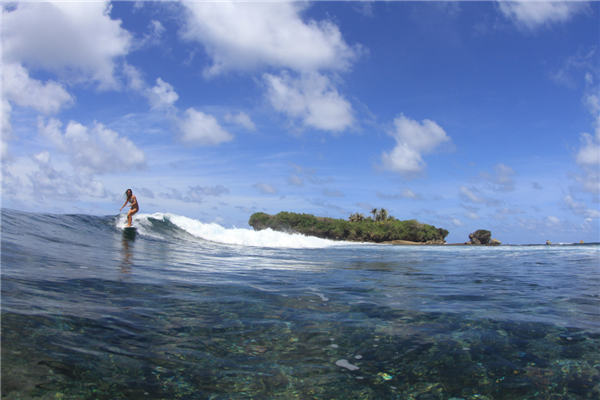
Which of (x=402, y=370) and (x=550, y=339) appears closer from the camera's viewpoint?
(x=402, y=370)

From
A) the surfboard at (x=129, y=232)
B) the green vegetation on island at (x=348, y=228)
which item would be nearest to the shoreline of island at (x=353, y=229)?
the green vegetation on island at (x=348, y=228)

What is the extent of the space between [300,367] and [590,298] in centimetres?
631

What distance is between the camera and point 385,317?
17.4ft

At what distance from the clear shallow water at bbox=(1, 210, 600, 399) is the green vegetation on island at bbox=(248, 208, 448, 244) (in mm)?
61918

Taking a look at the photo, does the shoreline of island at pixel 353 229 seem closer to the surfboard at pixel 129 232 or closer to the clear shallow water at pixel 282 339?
the surfboard at pixel 129 232

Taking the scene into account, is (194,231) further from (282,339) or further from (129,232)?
(282,339)

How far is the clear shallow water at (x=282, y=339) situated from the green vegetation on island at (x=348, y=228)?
203 feet

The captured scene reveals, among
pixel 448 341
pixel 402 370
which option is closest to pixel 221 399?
pixel 402 370

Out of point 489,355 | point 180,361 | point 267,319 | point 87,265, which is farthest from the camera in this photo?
point 87,265

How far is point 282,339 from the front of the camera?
Result: 14.2 ft

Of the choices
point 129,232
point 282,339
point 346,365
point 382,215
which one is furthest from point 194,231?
point 382,215

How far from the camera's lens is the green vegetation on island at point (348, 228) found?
69375mm

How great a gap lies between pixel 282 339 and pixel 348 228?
218ft

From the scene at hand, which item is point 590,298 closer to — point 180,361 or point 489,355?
point 489,355
